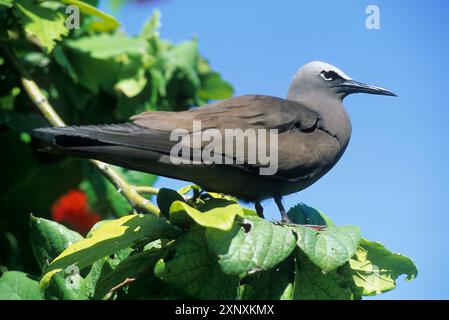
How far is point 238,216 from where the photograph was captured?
316 cm

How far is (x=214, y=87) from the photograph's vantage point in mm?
6164

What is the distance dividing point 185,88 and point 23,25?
64.8 inches

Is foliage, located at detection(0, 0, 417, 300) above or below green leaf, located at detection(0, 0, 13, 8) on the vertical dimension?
below

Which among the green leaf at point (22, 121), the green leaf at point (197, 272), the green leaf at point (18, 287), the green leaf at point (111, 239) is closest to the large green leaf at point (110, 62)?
the green leaf at point (22, 121)

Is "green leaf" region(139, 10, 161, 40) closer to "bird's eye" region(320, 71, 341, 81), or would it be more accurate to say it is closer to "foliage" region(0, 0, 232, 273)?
"foliage" region(0, 0, 232, 273)

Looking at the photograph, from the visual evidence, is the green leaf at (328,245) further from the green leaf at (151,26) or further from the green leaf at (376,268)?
the green leaf at (151,26)

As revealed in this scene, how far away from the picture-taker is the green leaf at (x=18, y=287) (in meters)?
3.69

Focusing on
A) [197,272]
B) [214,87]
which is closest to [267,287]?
[197,272]

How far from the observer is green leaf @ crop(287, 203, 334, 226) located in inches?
147

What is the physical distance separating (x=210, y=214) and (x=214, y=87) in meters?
3.22

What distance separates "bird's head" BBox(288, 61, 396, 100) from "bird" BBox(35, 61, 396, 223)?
1.06 feet

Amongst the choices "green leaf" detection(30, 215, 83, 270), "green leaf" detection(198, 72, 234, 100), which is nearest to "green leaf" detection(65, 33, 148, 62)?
"green leaf" detection(198, 72, 234, 100)

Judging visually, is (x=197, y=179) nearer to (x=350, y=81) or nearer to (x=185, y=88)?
(x=350, y=81)
